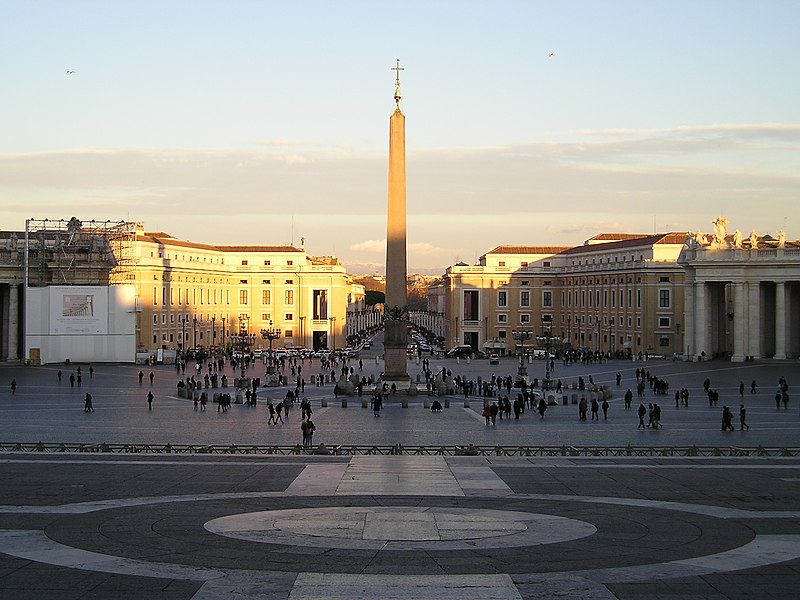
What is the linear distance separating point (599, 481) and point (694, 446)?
560cm

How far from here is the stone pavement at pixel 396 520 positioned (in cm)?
1255

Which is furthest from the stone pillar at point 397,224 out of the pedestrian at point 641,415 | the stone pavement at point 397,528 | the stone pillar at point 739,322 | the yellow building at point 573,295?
the yellow building at point 573,295

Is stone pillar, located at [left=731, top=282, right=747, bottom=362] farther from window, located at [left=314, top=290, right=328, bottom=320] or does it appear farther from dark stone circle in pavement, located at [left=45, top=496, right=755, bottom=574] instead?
dark stone circle in pavement, located at [left=45, top=496, right=755, bottom=574]

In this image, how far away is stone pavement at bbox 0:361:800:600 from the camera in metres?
12.6

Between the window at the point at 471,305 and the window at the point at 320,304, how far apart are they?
13.5 metres

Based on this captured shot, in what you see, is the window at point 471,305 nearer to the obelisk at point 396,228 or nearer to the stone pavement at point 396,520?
the obelisk at point 396,228

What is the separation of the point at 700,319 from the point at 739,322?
104 inches

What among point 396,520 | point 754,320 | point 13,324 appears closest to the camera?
point 396,520

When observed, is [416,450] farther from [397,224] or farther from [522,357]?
[522,357]

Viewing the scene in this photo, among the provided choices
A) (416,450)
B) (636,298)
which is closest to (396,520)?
(416,450)

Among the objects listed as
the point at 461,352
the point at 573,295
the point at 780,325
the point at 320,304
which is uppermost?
the point at 573,295

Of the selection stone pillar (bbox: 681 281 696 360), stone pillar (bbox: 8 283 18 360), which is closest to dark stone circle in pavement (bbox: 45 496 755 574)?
stone pillar (bbox: 681 281 696 360)

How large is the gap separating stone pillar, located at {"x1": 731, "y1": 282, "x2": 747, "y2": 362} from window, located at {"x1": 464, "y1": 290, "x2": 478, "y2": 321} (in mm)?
34201

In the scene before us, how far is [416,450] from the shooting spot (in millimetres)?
26375
